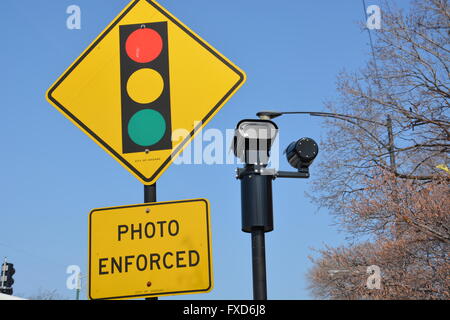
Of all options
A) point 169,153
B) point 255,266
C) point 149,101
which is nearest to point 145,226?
point 169,153

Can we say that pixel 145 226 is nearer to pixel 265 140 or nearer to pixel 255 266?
pixel 255 266

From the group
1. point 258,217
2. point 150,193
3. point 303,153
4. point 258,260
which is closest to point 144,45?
point 150,193

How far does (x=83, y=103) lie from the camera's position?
12.0ft

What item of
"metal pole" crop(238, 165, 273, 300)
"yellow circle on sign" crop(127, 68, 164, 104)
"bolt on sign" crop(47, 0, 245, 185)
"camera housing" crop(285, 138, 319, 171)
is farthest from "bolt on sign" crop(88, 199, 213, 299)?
"camera housing" crop(285, 138, 319, 171)

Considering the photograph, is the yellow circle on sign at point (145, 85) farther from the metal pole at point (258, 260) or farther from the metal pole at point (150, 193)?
the metal pole at point (258, 260)

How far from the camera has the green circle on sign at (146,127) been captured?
11.2 ft

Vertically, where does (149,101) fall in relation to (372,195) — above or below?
below

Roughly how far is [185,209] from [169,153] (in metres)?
0.37

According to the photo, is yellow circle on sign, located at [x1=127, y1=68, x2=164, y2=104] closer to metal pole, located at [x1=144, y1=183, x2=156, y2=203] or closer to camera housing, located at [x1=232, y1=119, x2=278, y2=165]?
metal pole, located at [x1=144, y1=183, x2=156, y2=203]

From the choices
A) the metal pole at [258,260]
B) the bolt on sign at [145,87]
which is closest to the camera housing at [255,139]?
the metal pole at [258,260]

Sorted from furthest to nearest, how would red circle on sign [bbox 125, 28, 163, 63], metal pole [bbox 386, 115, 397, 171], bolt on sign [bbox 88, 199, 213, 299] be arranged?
1. metal pole [bbox 386, 115, 397, 171]
2. red circle on sign [bbox 125, 28, 163, 63]
3. bolt on sign [bbox 88, 199, 213, 299]

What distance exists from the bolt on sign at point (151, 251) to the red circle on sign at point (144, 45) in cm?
98

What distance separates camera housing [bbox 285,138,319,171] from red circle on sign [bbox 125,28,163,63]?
161 centimetres

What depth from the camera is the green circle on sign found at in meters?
3.43
